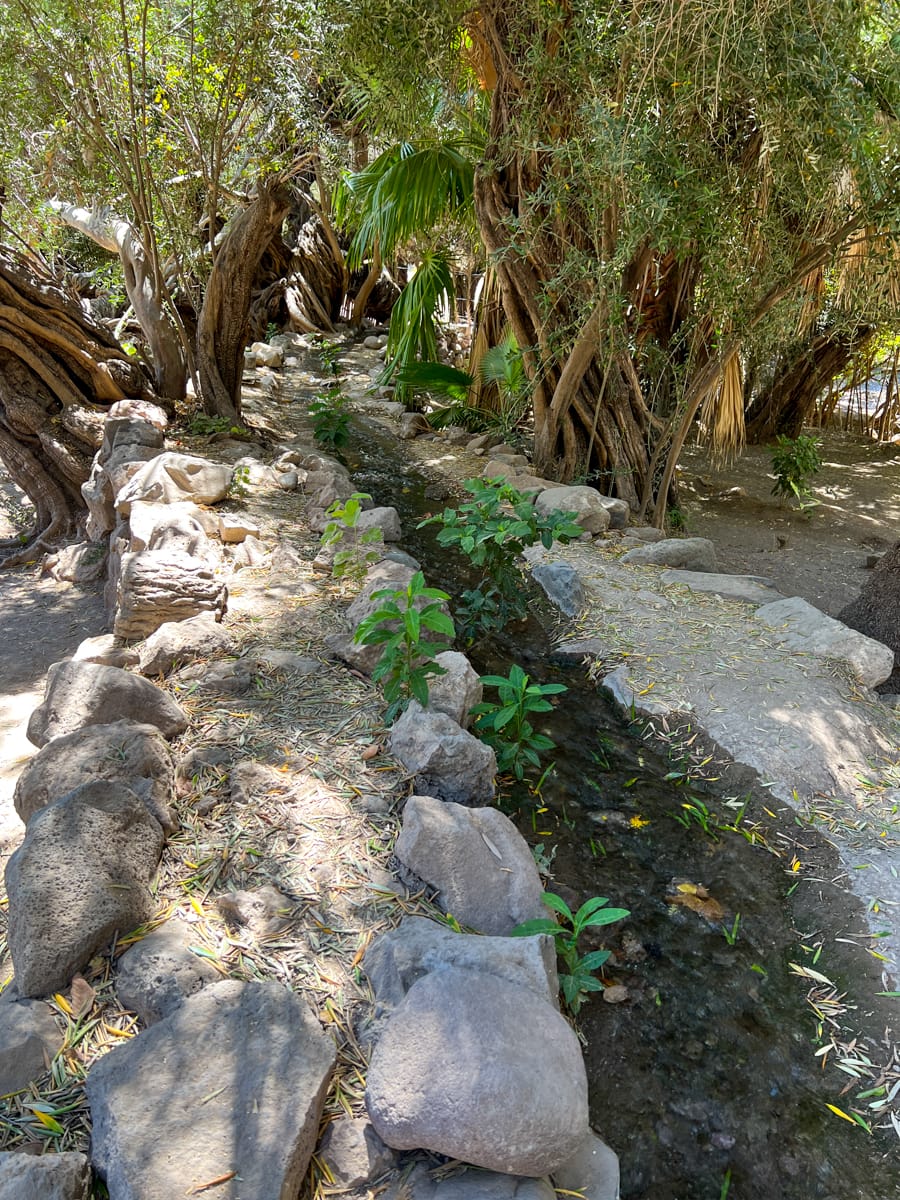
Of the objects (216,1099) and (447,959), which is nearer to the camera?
(216,1099)

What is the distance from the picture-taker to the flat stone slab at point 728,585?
364 cm

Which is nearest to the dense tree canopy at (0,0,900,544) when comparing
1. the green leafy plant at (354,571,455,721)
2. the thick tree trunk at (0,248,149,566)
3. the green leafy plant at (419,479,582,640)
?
the thick tree trunk at (0,248,149,566)

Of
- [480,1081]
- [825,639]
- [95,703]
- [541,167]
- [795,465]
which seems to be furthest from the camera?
[795,465]

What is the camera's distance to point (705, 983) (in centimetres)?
182

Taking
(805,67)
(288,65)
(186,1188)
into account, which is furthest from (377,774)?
(288,65)

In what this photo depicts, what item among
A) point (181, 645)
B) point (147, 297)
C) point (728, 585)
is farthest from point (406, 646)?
point (147, 297)

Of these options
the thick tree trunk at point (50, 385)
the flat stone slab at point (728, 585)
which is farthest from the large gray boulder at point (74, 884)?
the thick tree trunk at point (50, 385)

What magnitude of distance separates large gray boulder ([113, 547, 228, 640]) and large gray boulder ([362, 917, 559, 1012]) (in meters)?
1.73

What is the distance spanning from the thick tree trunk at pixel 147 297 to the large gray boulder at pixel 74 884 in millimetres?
4723

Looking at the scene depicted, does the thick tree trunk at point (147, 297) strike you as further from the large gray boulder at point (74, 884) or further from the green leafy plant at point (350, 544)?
the large gray boulder at point (74, 884)

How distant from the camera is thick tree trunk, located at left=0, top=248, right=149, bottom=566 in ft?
16.9

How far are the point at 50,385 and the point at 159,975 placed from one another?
5037 millimetres

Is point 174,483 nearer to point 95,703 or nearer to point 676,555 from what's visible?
point 95,703

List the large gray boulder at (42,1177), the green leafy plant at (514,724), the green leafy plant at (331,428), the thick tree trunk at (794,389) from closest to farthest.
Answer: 1. the large gray boulder at (42,1177)
2. the green leafy plant at (514,724)
3. the green leafy plant at (331,428)
4. the thick tree trunk at (794,389)
